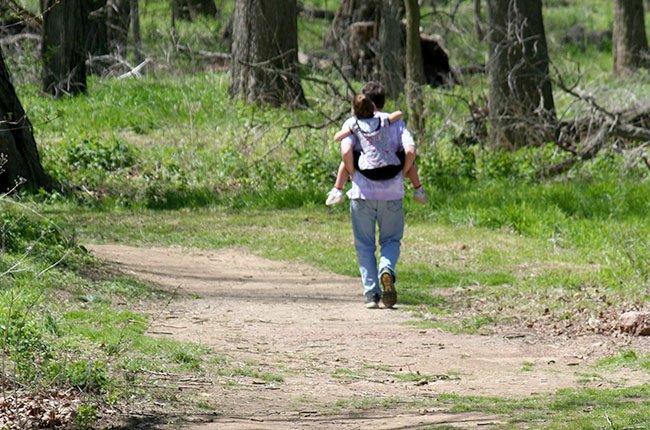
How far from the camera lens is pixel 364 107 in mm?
9984

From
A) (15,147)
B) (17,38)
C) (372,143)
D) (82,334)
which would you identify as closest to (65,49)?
(17,38)

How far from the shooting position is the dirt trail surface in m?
6.36

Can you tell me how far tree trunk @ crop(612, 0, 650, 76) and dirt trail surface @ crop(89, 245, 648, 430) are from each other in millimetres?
21970

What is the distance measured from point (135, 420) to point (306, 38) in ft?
88.2

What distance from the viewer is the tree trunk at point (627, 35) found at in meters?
31.8

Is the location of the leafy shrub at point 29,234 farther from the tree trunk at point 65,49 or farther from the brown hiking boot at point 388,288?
the tree trunk at point 65,49

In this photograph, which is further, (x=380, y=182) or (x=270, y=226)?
(x=270, y=226)

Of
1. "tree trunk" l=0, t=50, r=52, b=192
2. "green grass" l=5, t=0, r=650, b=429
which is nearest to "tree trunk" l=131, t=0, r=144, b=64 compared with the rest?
"green grass" l=5, t=0, r=650, b=429

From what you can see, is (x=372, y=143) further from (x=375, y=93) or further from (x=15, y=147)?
(x=15, y=147)

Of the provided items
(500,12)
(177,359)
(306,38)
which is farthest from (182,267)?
(306,38)

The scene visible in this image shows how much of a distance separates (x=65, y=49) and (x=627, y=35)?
16.2 metres

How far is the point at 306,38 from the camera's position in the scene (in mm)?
32219

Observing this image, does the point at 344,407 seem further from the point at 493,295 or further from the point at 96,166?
the point at 96,166

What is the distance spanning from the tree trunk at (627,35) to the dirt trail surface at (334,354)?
21970 mm
